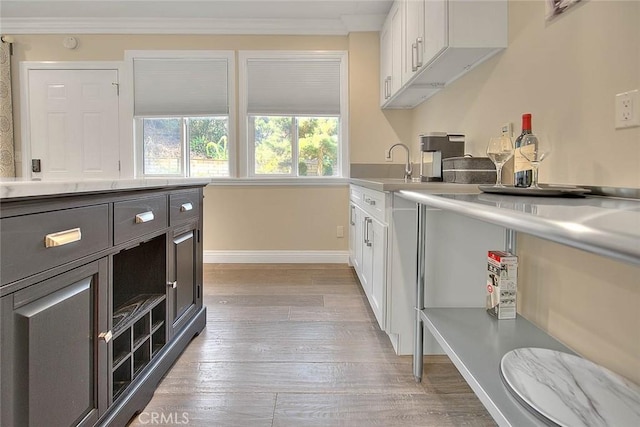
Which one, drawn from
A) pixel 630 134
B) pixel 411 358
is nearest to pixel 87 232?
pixel 411 358

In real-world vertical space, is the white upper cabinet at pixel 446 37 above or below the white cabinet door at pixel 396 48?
below

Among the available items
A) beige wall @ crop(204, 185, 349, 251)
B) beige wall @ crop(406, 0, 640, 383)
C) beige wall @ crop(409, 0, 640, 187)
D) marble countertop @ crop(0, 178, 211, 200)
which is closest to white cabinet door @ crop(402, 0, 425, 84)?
beige wall @ crop(409, 0, 640, 187)

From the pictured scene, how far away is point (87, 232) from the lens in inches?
41.4

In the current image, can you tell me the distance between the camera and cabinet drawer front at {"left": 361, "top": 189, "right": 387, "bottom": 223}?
1.98 meters

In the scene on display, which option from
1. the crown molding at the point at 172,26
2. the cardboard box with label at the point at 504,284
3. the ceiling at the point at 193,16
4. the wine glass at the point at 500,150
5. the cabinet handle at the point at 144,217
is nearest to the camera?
the cabinet handle at the point at 144,217

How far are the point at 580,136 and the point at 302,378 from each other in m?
1.52

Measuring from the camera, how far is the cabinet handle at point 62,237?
89 cm

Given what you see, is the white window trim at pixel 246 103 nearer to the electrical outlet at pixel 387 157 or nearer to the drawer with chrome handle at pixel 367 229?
the electrical outlet at pixel 387 157

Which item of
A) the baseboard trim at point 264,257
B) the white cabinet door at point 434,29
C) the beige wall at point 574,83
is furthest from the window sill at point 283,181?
the beige wall at point 574,83

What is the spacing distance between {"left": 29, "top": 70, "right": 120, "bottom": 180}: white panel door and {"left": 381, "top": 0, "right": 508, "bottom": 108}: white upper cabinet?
313cm

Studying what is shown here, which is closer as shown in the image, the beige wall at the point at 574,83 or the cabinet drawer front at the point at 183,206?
the beige wall at the point at 574,83

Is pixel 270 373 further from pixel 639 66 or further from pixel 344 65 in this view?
pixel 344 65

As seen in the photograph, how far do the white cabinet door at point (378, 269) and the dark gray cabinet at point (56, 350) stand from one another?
127cm

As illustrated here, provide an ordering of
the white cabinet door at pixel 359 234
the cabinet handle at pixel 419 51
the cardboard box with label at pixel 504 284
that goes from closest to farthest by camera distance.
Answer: the cardboard box with label at pixel 504 284
the cabinet handle at pixel 419 51
the white cabinet door at pixel 359 234
